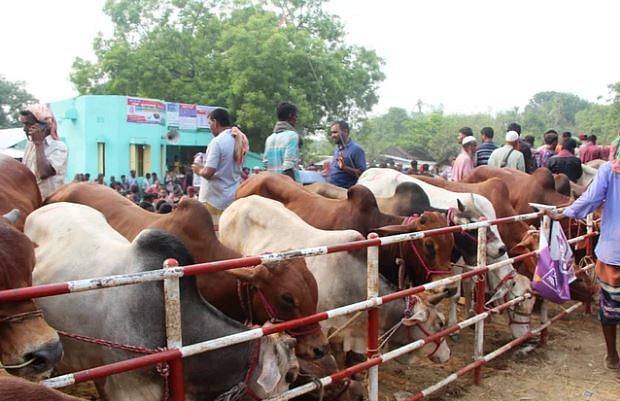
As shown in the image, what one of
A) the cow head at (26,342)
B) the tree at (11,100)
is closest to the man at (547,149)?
the cow head at (26,342)

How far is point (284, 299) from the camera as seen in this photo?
3.31 metres

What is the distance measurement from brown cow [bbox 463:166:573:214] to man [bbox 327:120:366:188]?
2.04 metres

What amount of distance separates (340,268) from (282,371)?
133 centimetres

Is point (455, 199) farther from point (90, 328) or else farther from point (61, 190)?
point (90, 328)

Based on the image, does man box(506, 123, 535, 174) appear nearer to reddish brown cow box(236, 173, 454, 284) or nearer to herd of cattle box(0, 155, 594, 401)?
herd of cattle box(0, 155, 594, 401)

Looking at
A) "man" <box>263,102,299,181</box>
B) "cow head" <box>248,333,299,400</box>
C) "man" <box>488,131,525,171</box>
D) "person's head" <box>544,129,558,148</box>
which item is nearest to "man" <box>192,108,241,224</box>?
"man" <box>263,102,299,181</box>

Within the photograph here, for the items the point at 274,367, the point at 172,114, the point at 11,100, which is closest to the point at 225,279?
the point at 274,367

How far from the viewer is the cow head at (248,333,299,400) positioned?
9.76ft

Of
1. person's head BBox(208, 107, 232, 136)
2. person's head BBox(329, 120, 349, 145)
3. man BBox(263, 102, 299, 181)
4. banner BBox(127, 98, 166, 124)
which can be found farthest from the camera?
banner BBox(127, 98, 166, 124)

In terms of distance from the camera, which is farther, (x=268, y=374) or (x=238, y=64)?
(x=238, y=64)

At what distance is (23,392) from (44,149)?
13.1 ft

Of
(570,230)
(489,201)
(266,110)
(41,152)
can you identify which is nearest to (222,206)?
(41,152)

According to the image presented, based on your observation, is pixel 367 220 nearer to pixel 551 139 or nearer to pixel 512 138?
pixel 512 138

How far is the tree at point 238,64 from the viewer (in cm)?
2673
